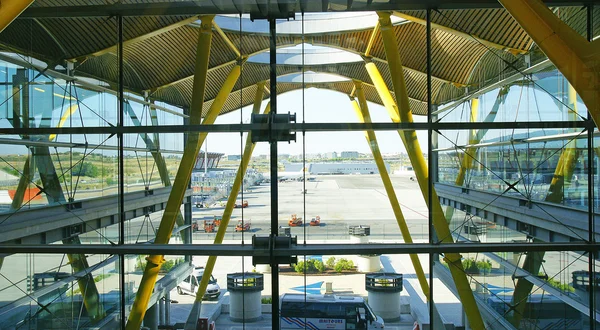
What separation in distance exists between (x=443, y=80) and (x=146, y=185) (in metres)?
4.71

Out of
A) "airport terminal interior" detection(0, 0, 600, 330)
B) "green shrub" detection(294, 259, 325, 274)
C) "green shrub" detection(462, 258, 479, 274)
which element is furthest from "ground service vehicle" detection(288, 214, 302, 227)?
"green shrub" detection(462, 258, 479, 274)

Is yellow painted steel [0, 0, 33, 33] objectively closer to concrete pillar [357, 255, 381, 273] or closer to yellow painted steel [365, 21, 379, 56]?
yellow painted steel [365, 21, 379, 56]

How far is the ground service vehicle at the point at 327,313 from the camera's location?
6742mm

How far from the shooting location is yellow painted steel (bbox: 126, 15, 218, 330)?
6914mm

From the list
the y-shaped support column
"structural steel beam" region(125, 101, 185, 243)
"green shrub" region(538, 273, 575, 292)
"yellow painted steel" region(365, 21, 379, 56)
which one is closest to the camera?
"green shrub" region(538, 273, 575, 292)

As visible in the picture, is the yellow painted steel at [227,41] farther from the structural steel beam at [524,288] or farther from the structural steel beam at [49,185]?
the structural steel beam at [524,288]

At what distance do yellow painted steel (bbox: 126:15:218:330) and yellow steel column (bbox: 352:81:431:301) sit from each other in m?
1.93

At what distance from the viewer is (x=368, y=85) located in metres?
7.11

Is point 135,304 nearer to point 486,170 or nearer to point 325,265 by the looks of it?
point 325,265

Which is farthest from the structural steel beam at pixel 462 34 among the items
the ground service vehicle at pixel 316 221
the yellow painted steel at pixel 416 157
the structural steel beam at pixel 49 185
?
the structural steel beam at pixel 49 185

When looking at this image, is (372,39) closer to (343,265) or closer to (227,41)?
(227,41)

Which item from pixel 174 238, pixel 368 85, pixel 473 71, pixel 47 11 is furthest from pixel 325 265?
pixel 47 11

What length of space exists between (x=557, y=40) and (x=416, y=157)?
A: 2458 mm

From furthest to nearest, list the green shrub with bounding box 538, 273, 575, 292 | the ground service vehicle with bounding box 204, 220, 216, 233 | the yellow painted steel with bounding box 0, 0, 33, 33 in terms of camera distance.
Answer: the ground service vehicle with bounding box 204, 220, 216, 233
the green shrub with bounding box 538, 273, 575, 292
the yellow painted steel with bounding box 0, 0, 33, 33
